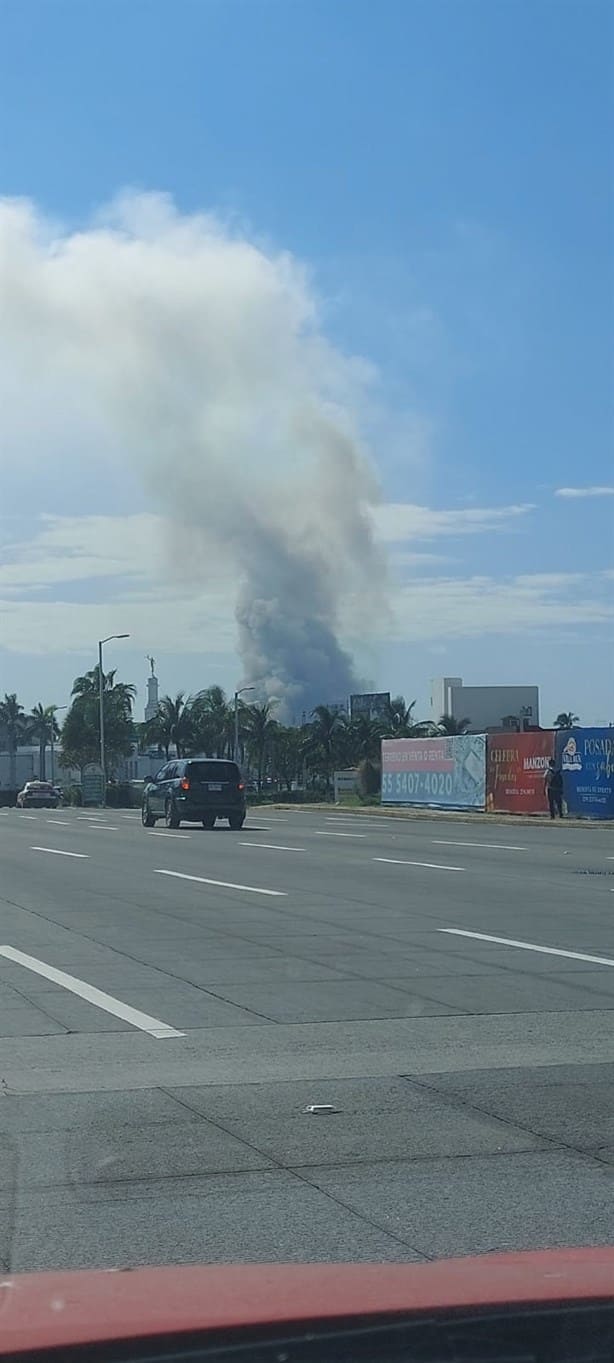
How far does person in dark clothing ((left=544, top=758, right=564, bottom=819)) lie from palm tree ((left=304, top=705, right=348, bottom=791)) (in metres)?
56.4

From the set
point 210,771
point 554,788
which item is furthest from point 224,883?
point 554,788

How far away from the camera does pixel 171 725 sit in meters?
115

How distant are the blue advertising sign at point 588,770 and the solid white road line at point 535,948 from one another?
24591 mm

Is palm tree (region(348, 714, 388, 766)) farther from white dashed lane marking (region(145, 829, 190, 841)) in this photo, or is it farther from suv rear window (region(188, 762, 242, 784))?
suv rear window (region(188, 762, 242, 784))

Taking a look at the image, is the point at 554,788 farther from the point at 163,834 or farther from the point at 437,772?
the point at 163,834

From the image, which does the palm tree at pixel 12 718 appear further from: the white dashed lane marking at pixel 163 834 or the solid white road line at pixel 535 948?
the solid white road line at pixel 535 948

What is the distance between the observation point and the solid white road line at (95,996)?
9.99 metres

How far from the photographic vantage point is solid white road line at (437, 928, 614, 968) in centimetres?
1317

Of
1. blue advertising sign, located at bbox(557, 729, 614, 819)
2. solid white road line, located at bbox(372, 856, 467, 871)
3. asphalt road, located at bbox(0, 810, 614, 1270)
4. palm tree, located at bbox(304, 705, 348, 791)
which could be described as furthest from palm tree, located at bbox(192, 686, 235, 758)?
asphalt road, located at bbox(0, 810, 614, 1270)

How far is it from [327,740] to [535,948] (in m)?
85.6

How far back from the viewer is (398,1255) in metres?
5.29

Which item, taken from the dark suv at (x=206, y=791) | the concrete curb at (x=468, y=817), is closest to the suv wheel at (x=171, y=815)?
the dark suv at (x=206, y=791)

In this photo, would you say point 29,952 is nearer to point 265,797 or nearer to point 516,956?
point 516,956

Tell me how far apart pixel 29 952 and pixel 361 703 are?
429 feet
